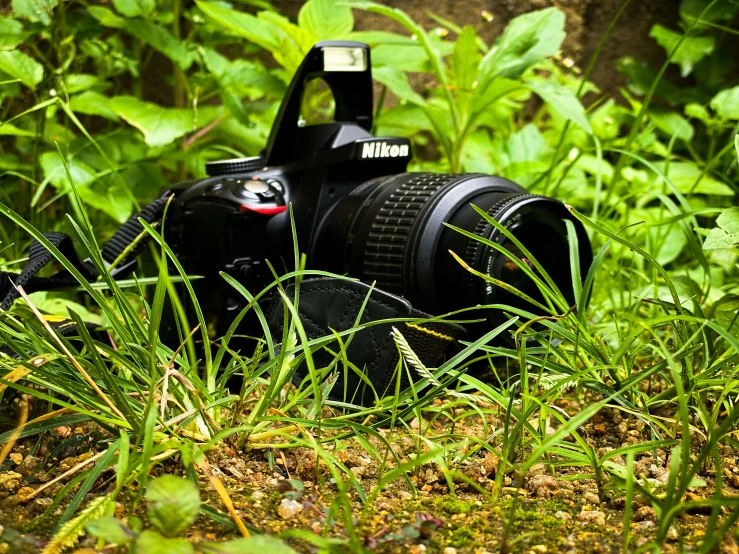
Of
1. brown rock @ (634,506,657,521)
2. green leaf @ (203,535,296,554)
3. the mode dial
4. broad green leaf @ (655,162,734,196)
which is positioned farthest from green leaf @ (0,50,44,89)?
broad green leaf @ (655,162,734,196)

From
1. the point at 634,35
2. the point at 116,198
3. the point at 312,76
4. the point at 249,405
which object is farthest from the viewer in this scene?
the point at 634,35

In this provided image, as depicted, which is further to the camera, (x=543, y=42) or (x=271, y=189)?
(x=543, y=42)

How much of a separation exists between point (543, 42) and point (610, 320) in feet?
2.24

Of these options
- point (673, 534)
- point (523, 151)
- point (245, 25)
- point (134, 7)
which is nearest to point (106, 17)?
point (134, 7)

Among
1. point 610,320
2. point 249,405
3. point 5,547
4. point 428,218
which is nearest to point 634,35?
point 610,320

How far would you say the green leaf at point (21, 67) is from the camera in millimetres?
1330

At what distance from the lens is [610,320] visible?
1.24 metres

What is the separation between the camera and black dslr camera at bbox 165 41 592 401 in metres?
1.05

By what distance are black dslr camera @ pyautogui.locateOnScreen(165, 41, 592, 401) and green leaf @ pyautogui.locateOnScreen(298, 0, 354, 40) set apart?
0.35 meters

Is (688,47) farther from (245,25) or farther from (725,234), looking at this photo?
(725,234)

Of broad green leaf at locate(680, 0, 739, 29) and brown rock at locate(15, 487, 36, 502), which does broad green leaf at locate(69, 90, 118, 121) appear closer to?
brown rock at locate(15, 487, 36, 502)

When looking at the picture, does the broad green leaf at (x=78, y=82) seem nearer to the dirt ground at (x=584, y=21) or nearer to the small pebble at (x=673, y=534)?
the dirt ground at (x=584, y=21)

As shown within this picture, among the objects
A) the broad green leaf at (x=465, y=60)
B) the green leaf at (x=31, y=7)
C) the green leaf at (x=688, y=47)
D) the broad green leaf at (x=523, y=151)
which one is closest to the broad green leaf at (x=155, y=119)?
the green leaf at (x=31, y=7)

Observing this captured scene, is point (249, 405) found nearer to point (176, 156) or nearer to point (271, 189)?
point (271, 189)
